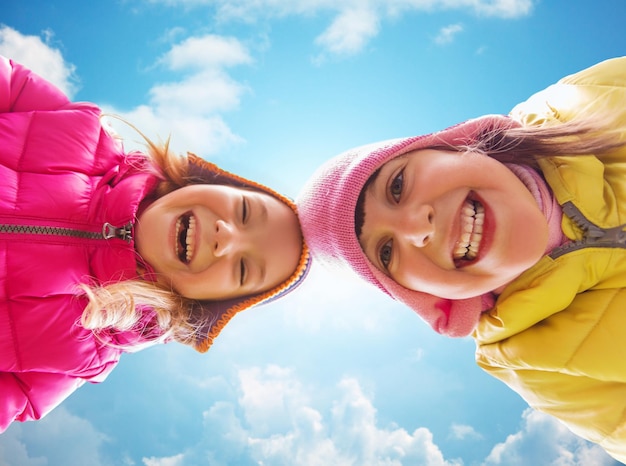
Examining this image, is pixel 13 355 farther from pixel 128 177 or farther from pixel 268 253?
pixel 268 253

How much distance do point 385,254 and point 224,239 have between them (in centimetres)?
35

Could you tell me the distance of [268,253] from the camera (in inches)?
43.6

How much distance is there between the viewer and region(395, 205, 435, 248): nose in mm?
902

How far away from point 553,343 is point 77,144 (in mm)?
1082

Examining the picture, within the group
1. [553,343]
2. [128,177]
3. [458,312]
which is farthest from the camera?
[128,177]

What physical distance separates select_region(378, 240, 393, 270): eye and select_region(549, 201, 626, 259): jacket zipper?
0.31 meters

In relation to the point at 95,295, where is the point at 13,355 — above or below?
below

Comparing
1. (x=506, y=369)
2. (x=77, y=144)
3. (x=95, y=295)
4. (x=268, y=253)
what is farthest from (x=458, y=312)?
(x=77, y=144)

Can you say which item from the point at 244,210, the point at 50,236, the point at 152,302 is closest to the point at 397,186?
the point at 244,210

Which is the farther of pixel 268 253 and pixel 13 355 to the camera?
pixel 268 253

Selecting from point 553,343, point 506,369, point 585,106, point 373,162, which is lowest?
point 506,369

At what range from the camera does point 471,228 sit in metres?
0.92

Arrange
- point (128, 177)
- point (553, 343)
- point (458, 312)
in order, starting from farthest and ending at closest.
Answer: point (128, 177) < point (458, 312) < point (553, 343)

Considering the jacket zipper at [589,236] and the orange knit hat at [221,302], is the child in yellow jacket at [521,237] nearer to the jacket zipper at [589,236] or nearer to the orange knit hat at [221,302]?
the jacket zipper at [589,236]
